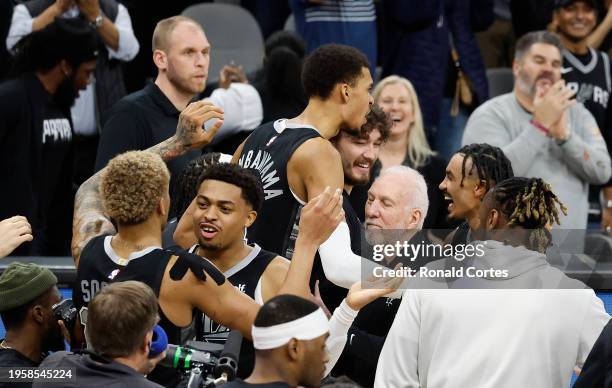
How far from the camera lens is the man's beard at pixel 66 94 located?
7328 mm

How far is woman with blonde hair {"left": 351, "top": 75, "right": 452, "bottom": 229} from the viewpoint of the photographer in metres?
7.35

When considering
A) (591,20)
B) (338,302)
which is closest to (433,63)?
(591,20)

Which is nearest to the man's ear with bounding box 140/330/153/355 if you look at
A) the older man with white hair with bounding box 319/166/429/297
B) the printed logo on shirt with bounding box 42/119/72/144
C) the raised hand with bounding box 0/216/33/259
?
the raised hand with bounding box 0/216/33/259

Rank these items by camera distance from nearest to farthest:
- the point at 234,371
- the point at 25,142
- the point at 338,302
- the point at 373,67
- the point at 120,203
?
the point at 234,371
the point at 120,203
the point at 338,302
the point at 25,142
the point at 373,67

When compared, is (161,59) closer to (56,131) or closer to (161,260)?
(56,131)

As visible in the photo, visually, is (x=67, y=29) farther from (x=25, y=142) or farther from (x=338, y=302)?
(x=338, y=302)

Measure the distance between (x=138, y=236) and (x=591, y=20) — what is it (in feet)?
15.8

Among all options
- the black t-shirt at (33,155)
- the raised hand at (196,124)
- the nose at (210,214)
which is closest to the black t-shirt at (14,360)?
Answer: the nose at (210,214)

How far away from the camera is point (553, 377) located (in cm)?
453

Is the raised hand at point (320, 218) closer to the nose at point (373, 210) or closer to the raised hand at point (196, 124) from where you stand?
the nose at point (373, 210)

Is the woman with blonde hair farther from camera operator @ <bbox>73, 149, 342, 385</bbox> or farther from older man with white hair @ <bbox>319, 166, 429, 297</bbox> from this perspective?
camera operator @ <bbox>73, 149, 342, 385</bbox>

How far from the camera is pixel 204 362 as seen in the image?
4348 mm

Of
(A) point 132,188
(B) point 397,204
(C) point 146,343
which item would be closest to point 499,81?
(B) point 397,204

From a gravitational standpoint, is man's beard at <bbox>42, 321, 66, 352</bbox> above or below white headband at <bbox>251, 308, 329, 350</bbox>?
below
